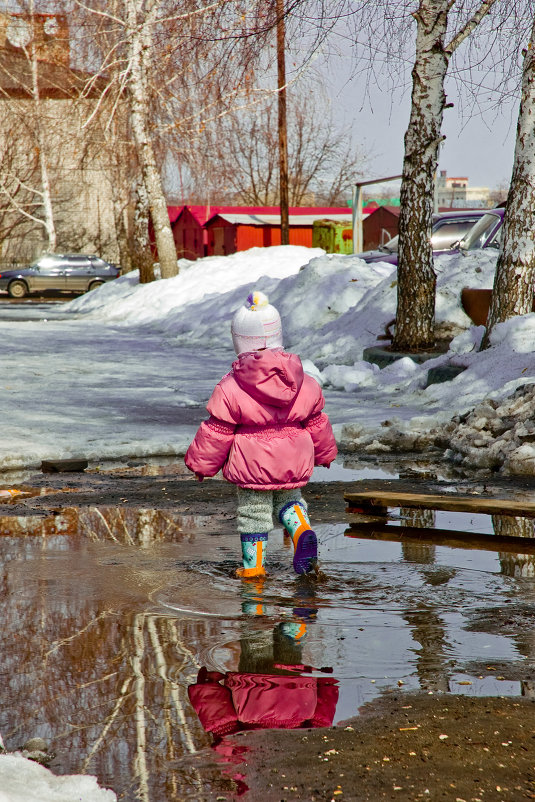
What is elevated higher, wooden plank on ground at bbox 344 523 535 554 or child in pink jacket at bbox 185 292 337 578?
child in pink jacket at bbox 185 292 337 578

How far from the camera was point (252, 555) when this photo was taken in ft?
15.0

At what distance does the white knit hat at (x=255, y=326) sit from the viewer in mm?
4516

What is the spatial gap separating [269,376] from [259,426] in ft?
0.84

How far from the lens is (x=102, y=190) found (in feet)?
167

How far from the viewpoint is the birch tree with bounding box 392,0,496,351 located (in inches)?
460

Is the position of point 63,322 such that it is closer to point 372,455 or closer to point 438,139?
point 438,139

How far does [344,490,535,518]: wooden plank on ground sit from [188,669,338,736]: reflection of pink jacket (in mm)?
2179

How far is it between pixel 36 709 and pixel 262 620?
1.18 metres

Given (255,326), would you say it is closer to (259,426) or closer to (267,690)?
(259,426)

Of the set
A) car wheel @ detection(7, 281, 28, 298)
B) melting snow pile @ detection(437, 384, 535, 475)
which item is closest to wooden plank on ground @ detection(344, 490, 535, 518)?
melting snow pile @ detection(437, 384, 535, 475)

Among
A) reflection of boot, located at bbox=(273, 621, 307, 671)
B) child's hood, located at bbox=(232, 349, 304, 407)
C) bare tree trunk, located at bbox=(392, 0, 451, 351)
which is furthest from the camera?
bare tree trunk, located at bbox=(392, 0, 451, 351)

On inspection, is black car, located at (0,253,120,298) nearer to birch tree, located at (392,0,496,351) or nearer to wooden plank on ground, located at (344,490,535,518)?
birch tree, located at (392,0,496,351)

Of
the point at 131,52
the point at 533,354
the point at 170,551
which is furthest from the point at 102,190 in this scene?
the point at 170,551

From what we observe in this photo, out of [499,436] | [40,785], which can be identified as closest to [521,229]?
[499,436]
